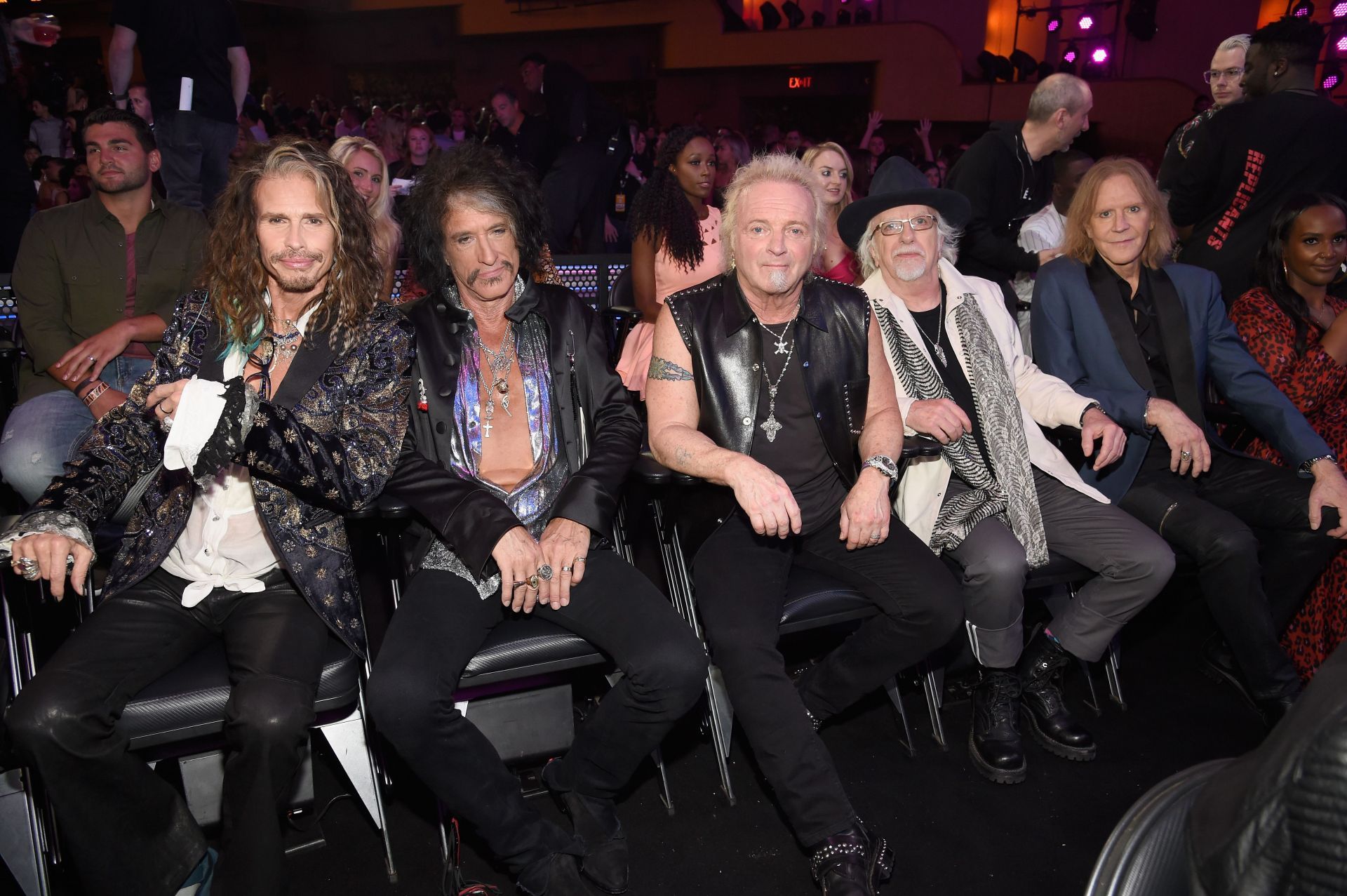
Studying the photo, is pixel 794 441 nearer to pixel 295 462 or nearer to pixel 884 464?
pixel 884 464

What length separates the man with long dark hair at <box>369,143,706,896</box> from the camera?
201 centimetres

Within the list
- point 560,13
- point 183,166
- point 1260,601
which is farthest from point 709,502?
point 560,13

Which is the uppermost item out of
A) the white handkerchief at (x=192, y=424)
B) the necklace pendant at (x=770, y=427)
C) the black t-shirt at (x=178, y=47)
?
the black t-shirt at (x=178, y=47)

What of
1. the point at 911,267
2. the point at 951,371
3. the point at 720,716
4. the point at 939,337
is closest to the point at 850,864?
the point at 720,716

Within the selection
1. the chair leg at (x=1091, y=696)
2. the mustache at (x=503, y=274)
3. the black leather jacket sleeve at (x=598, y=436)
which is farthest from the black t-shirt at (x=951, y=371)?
the mustache at (x=503, y=274)

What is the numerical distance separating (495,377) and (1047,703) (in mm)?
1966

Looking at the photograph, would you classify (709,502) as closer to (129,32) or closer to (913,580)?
(913,580)

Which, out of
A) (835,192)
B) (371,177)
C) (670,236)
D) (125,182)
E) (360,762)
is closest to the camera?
(360,762)

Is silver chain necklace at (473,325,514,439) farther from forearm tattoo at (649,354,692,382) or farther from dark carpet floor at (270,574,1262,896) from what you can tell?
dark carpet floor at (270,574,1262,896)

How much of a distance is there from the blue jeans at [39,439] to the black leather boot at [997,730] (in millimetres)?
2676

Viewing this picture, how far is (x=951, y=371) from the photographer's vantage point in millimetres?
2867

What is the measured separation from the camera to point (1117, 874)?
0.94 m

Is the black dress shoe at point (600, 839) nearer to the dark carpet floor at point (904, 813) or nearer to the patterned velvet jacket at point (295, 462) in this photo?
the dark carpet floor at point (904, 813)

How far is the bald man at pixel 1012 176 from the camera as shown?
4.11 m
